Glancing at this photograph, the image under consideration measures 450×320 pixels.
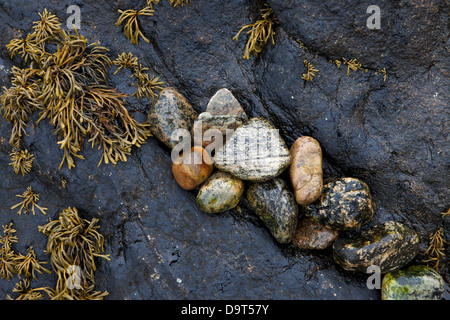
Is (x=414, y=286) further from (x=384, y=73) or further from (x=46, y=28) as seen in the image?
(x=46, y=28)

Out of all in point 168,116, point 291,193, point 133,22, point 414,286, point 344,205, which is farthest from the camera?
point 133,22

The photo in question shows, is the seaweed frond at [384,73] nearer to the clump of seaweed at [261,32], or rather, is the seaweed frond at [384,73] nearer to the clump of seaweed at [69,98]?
the clump of seaweed at [261,32]

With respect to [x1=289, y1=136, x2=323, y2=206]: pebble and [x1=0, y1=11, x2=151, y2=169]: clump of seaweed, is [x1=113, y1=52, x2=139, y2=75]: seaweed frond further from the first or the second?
[x1=289, y1=136, x2=323, y2=206]: pebble

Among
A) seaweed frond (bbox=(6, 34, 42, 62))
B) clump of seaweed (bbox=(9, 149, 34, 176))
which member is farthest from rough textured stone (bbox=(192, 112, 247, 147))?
seaweed frond (bbox=(6, 34, 42, 62))

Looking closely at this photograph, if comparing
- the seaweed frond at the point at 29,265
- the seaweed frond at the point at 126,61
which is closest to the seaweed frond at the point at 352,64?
the seaweed frond at the point at 126,61

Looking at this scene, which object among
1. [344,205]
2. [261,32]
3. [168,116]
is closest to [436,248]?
[344,205]

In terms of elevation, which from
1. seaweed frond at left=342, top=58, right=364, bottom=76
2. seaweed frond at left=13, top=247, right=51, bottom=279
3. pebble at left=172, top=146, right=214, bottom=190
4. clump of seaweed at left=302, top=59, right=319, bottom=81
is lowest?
seaweed frond at left=13, top=247, right=51, bottom=279

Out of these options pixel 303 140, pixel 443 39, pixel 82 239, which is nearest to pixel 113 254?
pixel 82 239
